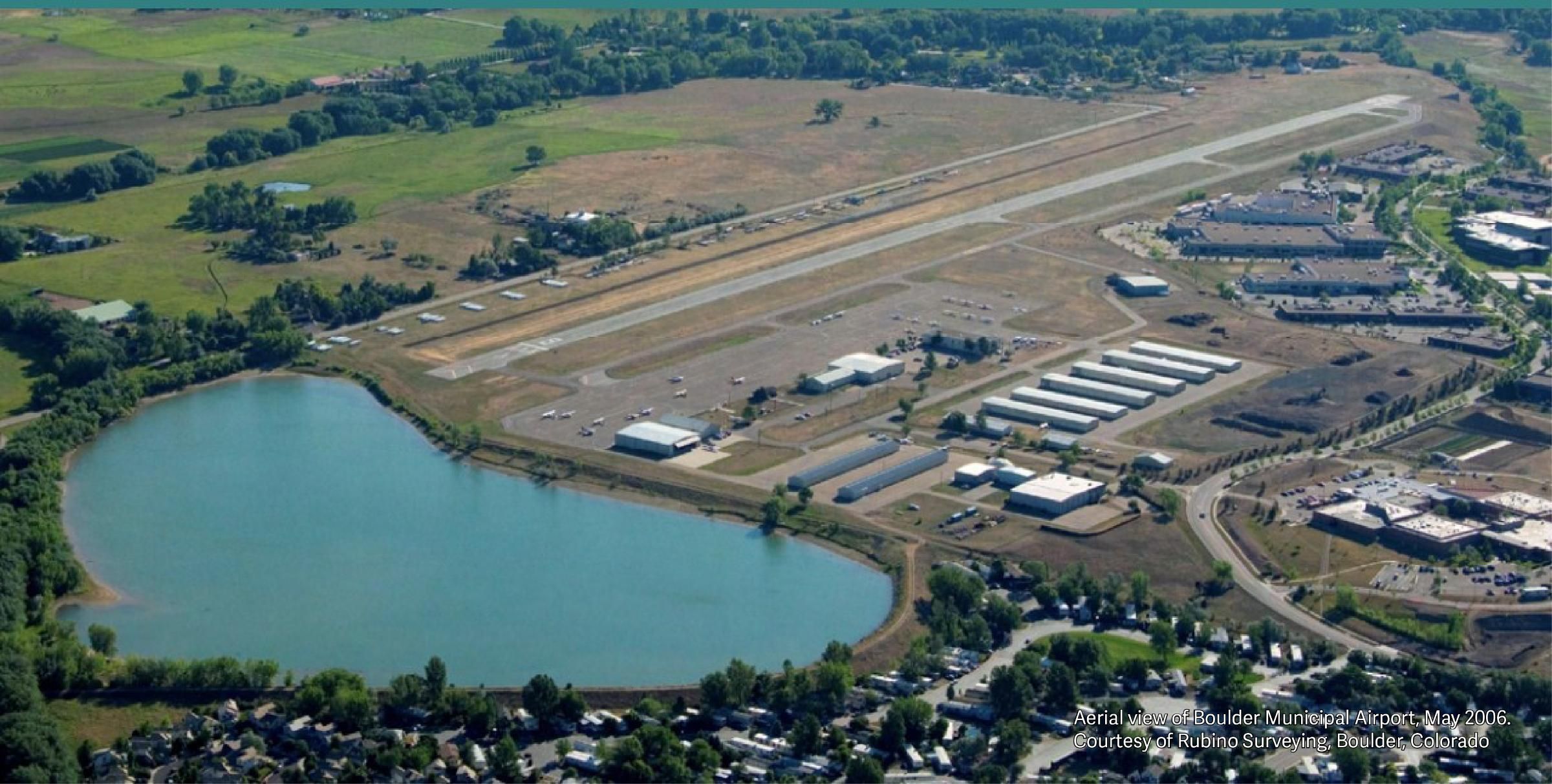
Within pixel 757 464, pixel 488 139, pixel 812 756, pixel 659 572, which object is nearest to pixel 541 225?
pixel 488 139

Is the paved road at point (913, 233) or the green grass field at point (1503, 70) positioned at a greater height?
the green grass field at point (1503, 70)

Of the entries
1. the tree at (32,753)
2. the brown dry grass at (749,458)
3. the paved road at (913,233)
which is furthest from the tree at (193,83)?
the tree at (32,753)

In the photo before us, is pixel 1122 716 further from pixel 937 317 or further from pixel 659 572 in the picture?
pixel 937 317

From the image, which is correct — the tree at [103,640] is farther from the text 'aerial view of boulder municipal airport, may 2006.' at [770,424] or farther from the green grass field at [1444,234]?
the green grass field at [1444,234]

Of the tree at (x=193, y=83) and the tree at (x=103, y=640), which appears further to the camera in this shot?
the tree at (x=193, y=83)

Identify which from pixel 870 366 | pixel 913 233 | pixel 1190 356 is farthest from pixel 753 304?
pixel 1190 356
